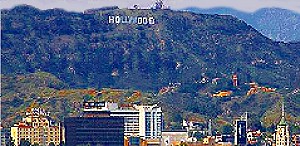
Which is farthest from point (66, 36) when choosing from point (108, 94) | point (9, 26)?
point (108, 94)

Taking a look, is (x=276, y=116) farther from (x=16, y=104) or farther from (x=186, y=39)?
(x=186, y=39)

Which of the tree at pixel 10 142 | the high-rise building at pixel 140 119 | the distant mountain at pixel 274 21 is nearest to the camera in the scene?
the tree at pixel 10 142

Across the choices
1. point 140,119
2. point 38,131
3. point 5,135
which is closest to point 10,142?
point 5,135

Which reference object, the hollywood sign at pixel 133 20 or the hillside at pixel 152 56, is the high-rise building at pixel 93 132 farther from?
the hollywood sign at pixel 133 20

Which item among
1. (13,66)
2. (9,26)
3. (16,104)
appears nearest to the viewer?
(16,104)

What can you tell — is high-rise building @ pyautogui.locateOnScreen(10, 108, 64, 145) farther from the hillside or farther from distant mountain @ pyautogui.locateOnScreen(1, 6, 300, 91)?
distant mountain @ pyautogui.locateOnScreen(1, 6, 300, 91)

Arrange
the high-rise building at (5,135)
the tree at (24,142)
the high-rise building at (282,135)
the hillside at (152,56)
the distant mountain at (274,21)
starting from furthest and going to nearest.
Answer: the distant mountain at (274,21), the hillside at (152,56), the high-rise building at (282,135), the tree at (24,142), the high-rise building at (5,135)

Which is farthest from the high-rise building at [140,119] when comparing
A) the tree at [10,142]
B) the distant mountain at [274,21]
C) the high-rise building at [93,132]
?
the distant mountain at [274,21]
